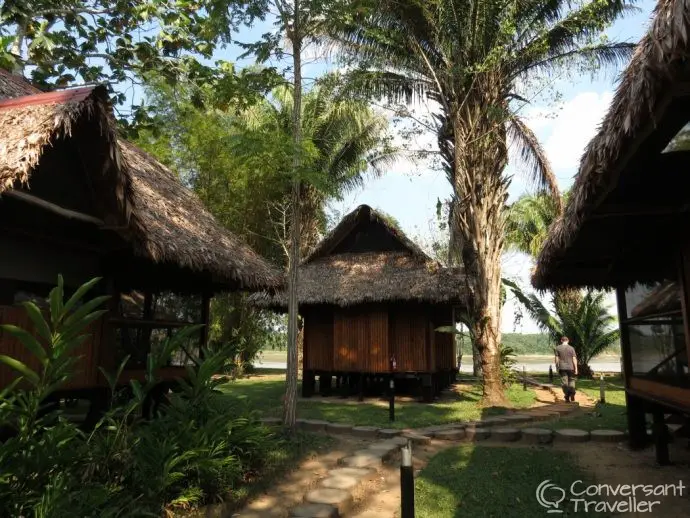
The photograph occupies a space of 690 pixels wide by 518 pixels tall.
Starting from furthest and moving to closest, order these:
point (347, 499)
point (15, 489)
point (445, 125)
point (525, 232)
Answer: point (525, 232), point (445, 125), point (347, 499), point (15, 489)

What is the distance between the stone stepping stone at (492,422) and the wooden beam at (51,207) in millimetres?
6430

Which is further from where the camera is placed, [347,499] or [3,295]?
[3,295]

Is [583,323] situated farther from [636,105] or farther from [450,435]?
[636,105]

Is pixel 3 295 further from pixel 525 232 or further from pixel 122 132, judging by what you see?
pixel 525 232

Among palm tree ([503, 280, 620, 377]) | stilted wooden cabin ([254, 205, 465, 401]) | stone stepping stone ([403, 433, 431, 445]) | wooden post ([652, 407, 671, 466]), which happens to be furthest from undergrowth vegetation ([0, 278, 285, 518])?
palm tree ([503, 280, 620, 377])

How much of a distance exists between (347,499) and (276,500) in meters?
0.73

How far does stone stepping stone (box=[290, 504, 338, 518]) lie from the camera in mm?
4168

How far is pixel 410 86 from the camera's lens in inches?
470

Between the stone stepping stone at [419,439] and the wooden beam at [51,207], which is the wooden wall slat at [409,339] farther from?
the wooden beam at [51,207]

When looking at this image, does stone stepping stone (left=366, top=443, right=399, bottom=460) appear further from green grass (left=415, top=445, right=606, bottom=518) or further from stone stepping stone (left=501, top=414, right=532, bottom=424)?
stone stepping stone (left=501, top=414, right=532, bottom=424)

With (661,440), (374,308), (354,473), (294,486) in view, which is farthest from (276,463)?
(374,308)

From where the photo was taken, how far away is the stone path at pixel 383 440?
461cm

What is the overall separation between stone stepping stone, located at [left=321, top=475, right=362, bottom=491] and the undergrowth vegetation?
80cm

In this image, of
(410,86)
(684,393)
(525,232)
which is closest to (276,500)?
(684,393)
